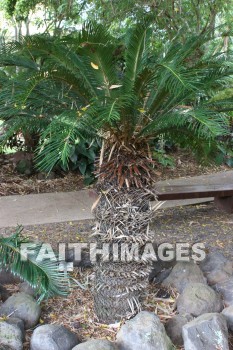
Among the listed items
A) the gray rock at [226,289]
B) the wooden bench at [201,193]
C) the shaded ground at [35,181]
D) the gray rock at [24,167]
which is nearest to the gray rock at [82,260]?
the gray rock at [226,289]

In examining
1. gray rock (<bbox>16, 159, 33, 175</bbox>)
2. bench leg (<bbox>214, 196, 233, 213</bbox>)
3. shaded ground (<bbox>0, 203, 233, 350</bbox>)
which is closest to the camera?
shaded ground (<bbox>0, 203, 233, 350</bbox>)

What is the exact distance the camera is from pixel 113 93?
3.06 meters

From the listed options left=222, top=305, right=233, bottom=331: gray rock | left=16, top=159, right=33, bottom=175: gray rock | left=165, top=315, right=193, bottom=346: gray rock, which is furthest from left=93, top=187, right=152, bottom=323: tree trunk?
left=16, top=159, right=33, bottom=175: gray rock

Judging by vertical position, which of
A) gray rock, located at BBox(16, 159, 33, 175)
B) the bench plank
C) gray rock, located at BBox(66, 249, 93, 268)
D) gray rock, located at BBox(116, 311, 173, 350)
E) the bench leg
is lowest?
the bench leg

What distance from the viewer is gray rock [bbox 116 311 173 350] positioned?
2.84 m

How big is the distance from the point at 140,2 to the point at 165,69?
220 inches

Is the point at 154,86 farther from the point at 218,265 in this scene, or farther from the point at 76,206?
the point at 76,206

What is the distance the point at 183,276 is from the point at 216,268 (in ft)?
1.22

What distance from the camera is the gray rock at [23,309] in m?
3.16

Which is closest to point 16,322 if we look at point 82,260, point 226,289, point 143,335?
point 143,335

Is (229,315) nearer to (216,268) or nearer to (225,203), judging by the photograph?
(216,268)

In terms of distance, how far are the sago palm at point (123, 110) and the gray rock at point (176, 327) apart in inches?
11.4

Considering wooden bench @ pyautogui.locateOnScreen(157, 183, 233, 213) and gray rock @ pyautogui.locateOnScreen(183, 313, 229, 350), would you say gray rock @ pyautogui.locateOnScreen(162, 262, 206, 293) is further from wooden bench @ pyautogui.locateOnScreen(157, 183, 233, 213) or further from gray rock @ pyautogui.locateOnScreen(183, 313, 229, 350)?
wooden bench @ pyautogui.locateOnScreen(157, 183, 233, 213)

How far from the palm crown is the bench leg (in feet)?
8.63
